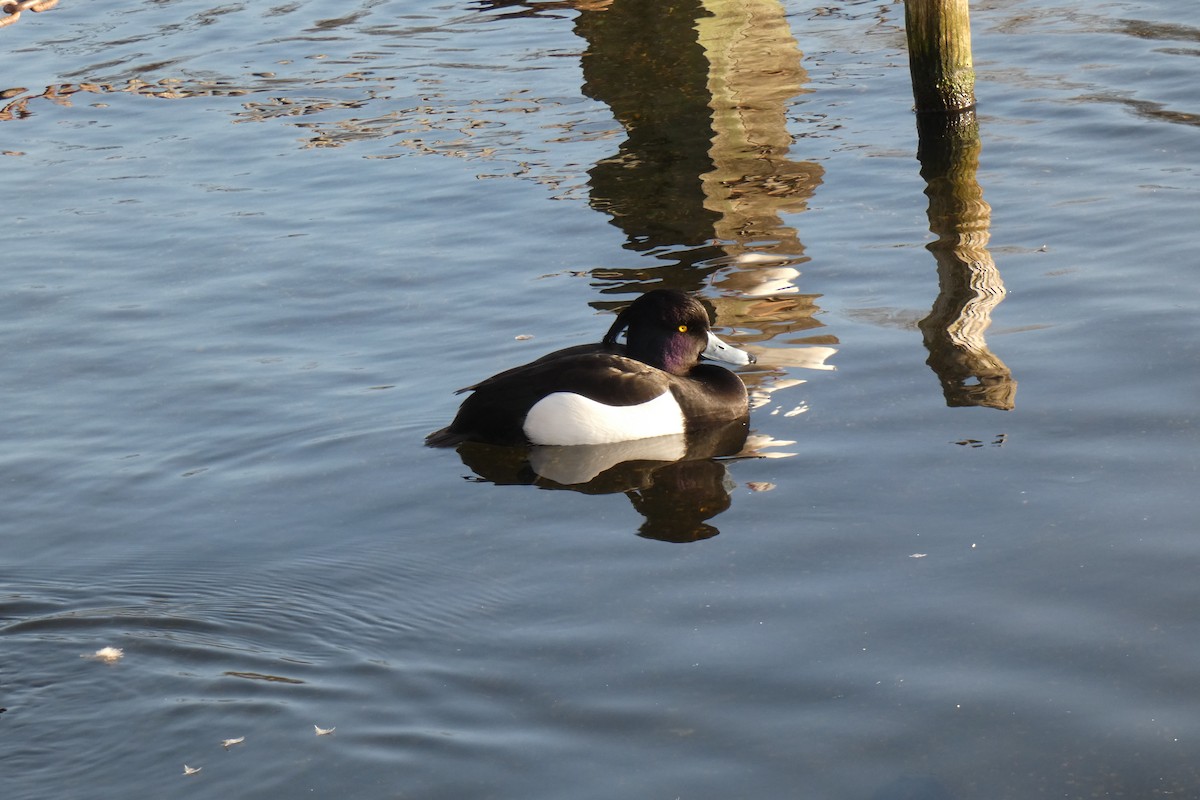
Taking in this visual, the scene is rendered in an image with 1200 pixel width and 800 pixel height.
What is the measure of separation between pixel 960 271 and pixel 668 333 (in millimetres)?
2092

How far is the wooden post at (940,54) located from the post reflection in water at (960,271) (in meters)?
0.13

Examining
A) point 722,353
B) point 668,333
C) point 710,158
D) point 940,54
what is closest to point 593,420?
point 668,333

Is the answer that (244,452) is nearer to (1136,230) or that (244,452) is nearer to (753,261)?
(753,261)

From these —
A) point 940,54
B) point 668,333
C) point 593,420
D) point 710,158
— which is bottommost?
point 593,420

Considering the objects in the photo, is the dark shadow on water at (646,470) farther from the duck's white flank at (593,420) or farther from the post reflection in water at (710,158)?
the post reflection in water at (710,158)

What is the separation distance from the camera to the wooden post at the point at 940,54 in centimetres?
1109

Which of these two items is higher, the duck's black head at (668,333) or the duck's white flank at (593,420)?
the duck's black head at (668,333)

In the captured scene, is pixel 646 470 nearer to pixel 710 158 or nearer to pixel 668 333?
pixel 668 333

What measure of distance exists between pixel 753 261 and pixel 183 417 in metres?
3.43

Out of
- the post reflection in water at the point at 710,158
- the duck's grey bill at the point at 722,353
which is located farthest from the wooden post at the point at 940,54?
the duck's grey bill at the point at 722,353

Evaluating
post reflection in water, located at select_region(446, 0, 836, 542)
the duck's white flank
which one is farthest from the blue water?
the duck's white flank

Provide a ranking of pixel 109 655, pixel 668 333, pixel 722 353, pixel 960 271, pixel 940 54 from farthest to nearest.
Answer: pixel 940 54
pixel 960 271
pixel 722 353
pixel 668 333
pixel 109 655

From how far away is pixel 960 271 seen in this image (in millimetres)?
8844

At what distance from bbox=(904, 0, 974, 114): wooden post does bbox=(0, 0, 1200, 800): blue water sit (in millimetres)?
342
